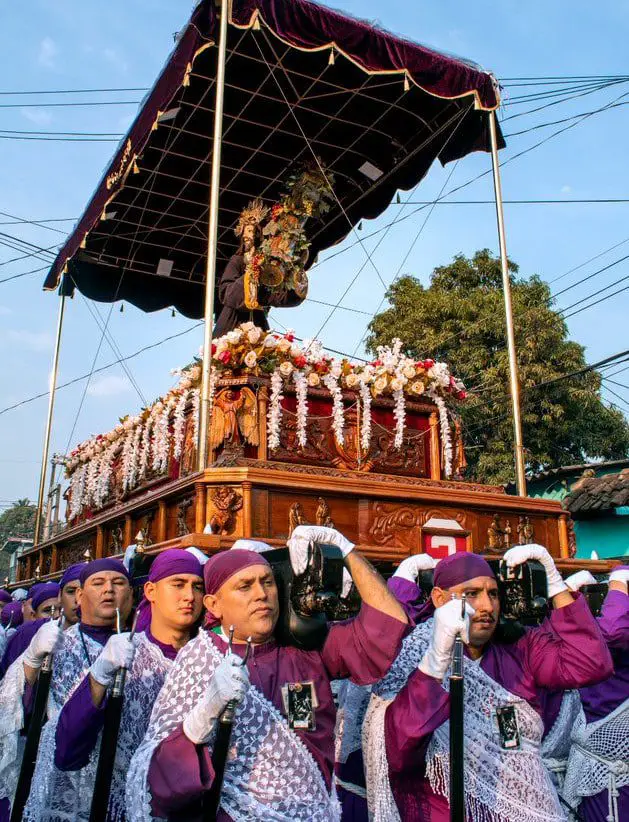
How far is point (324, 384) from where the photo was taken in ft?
23.3

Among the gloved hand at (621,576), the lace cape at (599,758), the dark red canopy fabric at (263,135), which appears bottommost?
the lace cape at (599,758)

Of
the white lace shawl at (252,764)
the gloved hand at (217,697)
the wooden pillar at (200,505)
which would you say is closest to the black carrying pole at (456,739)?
the white lace shawl at (252,764)

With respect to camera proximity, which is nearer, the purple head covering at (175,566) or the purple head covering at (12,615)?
the purple head covering at (175,566)

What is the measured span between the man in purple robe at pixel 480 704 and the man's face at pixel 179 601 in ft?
2.62

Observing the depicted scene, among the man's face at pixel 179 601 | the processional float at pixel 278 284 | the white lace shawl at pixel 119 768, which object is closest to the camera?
the white lace shawl at pixel 119 768

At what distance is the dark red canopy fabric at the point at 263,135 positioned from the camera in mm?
7828

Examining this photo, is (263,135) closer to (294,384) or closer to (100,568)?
(294,384)

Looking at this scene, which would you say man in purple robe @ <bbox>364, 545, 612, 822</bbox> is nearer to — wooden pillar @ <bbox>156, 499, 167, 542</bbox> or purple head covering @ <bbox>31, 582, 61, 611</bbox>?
purple head covering @ <bbox>31, 582, 61, 611</bbox>

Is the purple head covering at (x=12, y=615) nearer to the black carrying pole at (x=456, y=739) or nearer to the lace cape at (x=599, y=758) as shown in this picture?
the lace cape at (x=599, y=758)

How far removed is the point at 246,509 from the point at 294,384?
5.58 feet

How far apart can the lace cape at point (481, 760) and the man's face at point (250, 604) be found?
572 millimetres

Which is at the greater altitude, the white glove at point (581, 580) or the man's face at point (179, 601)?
the white glove at point (581, 580)

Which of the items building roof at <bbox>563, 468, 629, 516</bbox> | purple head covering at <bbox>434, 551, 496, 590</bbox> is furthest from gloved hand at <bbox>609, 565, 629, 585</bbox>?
building roof at <bbox>563, 468, 629, 516</bbox>

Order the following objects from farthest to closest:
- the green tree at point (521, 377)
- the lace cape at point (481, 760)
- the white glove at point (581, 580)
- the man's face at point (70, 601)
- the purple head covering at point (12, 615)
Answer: the green tree at point (521, 377) < the purple head covering at point (12, 615) < the man's face at point (70, 601) < the white glove at point (581, 580) < the lace cape at point (481, 760)
